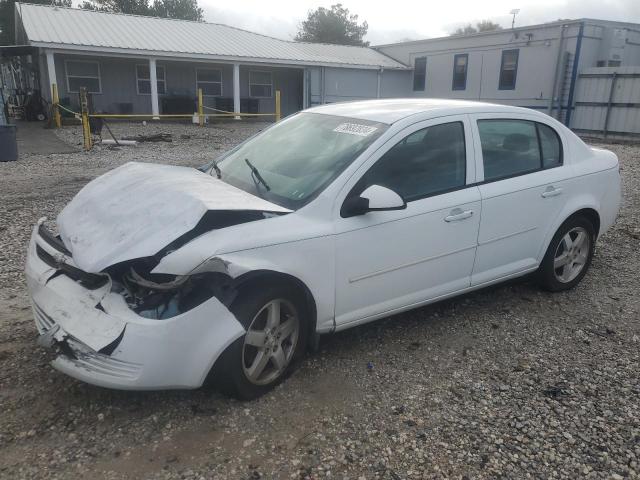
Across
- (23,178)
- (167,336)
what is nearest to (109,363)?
(167,336)

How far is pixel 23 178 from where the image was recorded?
914 cm

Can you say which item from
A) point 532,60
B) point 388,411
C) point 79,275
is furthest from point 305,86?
point 388,411

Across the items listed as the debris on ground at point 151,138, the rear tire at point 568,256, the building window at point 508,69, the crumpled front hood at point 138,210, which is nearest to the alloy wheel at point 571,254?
the rear tire at point 568,256

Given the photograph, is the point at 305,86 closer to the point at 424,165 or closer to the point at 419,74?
the point at 419,74

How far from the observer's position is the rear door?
3.80m

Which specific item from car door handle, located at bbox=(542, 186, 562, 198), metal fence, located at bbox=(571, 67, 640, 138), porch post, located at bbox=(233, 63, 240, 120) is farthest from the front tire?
porch post, located at bbox=(233, 63, 240, 120)

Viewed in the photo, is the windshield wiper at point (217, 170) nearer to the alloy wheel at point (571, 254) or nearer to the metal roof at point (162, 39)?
the alloy wheel at point (571, 254)

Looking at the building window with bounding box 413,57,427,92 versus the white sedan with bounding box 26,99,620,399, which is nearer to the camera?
the white sedan with bounding box 26,99,620,399

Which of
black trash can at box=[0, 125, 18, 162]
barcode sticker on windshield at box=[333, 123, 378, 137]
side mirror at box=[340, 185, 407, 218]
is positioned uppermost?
barcode sticker on windshield at box=[333, 123, 378, 137]

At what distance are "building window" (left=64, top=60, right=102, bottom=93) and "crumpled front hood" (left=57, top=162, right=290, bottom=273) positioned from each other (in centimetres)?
2104

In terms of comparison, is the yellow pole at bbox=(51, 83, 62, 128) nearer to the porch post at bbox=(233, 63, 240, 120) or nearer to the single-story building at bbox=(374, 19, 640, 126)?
the porch post at bbox=(233, 63, 240, 120)

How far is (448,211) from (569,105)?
62.4 ft

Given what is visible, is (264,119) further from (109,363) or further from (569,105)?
(109,363)

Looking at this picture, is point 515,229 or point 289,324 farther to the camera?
point 515,229
